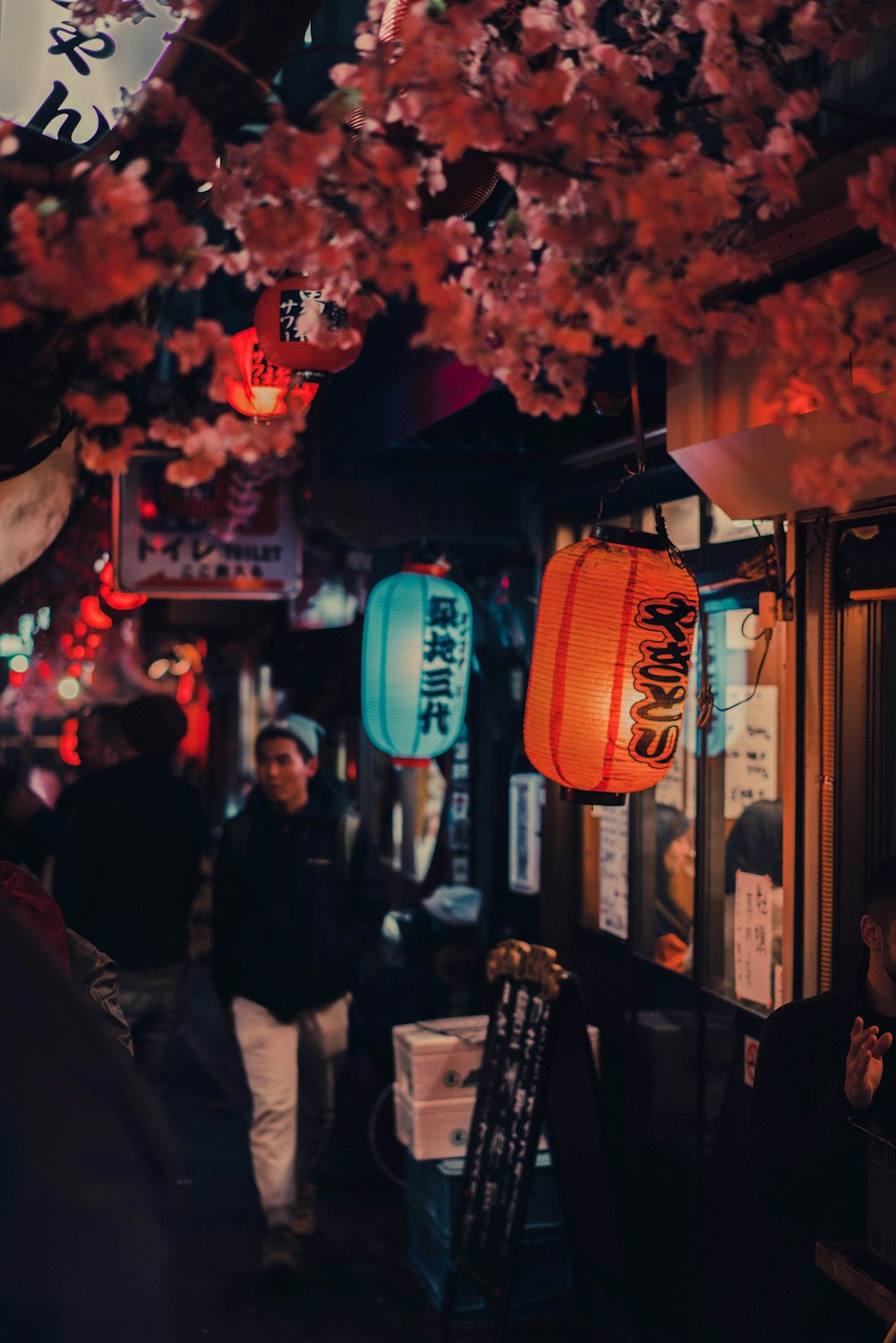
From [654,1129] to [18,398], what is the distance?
5225 mm

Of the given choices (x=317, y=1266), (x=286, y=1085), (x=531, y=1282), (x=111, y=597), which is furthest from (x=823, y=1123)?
(x=111, y=597)

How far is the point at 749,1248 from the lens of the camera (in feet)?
19.0

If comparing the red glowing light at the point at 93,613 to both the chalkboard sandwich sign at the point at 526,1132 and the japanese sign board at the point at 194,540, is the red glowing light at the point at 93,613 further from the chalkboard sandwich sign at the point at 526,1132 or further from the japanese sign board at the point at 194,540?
the chalkboard sandwich sign at the point at 526,1132

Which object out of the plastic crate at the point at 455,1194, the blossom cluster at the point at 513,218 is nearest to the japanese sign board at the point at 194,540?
the plastic crate at the point at 455,1194

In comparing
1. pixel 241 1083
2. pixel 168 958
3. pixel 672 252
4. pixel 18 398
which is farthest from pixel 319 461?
pixel 672 252

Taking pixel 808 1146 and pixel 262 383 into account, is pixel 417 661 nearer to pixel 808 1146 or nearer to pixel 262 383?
pixel 262 383

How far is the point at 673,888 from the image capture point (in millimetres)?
7219

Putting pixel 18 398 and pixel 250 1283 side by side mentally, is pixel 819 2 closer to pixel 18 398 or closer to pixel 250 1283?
pixel 18 398

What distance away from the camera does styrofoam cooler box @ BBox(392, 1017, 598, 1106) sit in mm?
6848

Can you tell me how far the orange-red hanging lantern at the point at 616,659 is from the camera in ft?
15.7

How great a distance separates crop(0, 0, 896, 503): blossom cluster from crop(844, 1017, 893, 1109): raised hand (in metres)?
1.61

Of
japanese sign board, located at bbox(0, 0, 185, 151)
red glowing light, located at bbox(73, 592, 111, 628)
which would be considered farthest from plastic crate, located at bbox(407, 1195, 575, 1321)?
red glowing light, located at bbox(73, 592, 111, 628)

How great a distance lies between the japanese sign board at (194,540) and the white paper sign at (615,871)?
4.09 m

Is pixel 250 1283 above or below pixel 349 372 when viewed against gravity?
below
